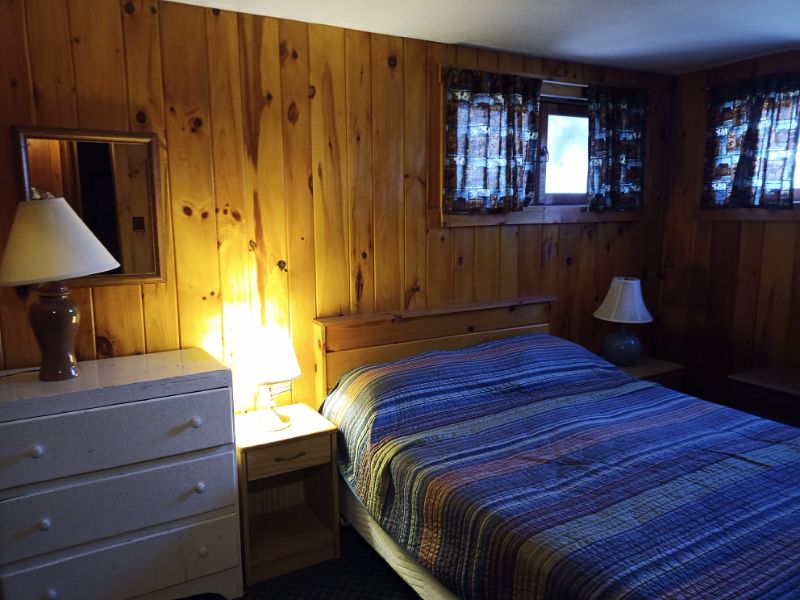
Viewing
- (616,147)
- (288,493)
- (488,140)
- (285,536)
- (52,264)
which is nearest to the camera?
(52,264)

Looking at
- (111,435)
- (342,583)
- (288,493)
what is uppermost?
(111,435)

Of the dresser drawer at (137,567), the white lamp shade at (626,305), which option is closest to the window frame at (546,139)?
the white lamp shade at (626,305)

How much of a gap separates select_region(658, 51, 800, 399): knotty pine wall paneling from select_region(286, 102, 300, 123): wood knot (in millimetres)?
2491

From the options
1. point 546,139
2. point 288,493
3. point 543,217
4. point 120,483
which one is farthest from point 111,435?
point 546,139

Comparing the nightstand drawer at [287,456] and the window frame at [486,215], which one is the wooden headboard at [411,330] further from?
the window frame at [486,215]

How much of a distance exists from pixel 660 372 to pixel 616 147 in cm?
133

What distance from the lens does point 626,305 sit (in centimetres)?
327

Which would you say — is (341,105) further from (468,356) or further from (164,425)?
(164,425)

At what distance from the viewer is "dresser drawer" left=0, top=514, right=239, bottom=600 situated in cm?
179

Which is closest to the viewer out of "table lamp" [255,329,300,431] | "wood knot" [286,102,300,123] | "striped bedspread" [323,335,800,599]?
"striped bedspread" [323,335,800,599]

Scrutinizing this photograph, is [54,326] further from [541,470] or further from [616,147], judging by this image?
[616,147]

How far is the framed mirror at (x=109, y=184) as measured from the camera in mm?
2027

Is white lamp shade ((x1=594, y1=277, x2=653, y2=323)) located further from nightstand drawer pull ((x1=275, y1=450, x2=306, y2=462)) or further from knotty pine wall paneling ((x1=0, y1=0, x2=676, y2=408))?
nightstand drawer pull ((x1=275, y1=450, x2=306, y2=462))

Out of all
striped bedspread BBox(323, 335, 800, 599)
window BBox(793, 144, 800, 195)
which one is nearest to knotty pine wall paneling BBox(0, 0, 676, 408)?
striped bedspread BBox(323, 335, 800, 599)
